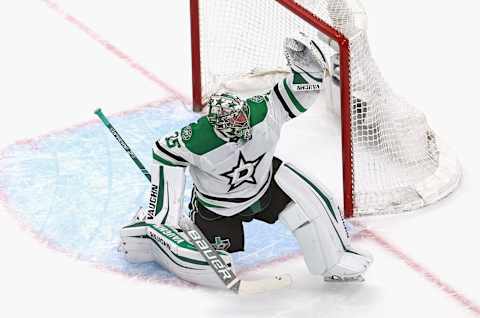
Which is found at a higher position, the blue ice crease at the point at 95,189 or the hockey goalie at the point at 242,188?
the hockey goalie at the point at 242,188

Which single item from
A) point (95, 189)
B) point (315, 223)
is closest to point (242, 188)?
point (315, 223)

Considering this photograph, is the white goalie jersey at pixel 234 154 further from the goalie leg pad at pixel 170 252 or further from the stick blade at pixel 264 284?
the stick blade at pixel 264 284

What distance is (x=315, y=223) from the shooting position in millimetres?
6957

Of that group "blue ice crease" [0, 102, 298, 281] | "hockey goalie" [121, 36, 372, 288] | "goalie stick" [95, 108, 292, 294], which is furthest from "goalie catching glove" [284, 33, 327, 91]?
"blue ice crease" [0, 102, 298, 281]

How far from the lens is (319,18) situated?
732 cm

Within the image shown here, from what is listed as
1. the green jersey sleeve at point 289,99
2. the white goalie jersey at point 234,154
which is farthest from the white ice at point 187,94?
the green jersey sleeve at point 289,99

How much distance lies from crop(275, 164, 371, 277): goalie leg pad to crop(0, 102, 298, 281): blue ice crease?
1.15 feet

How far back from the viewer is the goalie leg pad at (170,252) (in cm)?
700

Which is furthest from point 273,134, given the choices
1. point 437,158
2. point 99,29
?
point 99,29

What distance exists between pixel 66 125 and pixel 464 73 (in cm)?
220

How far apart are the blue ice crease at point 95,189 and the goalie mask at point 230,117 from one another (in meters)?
0.78

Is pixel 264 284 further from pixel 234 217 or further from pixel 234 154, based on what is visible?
pixel 234 154

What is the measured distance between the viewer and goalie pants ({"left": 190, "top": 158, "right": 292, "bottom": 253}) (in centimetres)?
702

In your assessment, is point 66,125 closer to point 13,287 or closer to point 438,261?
point 13,287
